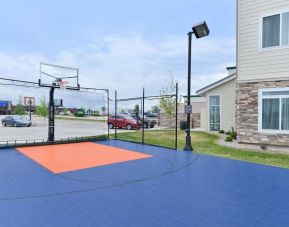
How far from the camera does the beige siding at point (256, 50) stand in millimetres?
9891

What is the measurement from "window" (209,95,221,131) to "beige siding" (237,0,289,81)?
26.1 ft

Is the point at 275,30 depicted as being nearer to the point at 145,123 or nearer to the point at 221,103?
the point at 221,103

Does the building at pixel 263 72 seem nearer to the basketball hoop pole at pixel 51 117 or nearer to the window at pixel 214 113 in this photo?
the window at pixel 214 113

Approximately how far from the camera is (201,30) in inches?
369

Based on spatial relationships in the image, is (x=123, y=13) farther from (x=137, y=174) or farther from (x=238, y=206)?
(x=238, y=206)

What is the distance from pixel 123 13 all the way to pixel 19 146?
9400 millimetres

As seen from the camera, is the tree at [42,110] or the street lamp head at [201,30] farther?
the tree at [42,110]

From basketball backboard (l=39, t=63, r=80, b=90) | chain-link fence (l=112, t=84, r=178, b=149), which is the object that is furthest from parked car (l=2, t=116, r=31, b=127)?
basketball backboard (l=39, t=63, r=80, b=90)

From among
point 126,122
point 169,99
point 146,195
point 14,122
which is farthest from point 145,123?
point 146,195

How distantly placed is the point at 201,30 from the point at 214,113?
1101 centimetres

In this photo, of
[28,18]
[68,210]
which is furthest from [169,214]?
[28,18]

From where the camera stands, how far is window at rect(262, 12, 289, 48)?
9766mm

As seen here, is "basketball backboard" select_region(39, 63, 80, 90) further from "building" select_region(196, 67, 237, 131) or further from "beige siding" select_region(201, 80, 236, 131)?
"beige siding" select_region(201, 80, 236, 131)

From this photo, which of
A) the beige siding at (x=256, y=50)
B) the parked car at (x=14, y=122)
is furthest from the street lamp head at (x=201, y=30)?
the parked car at (x=14, y=122)
